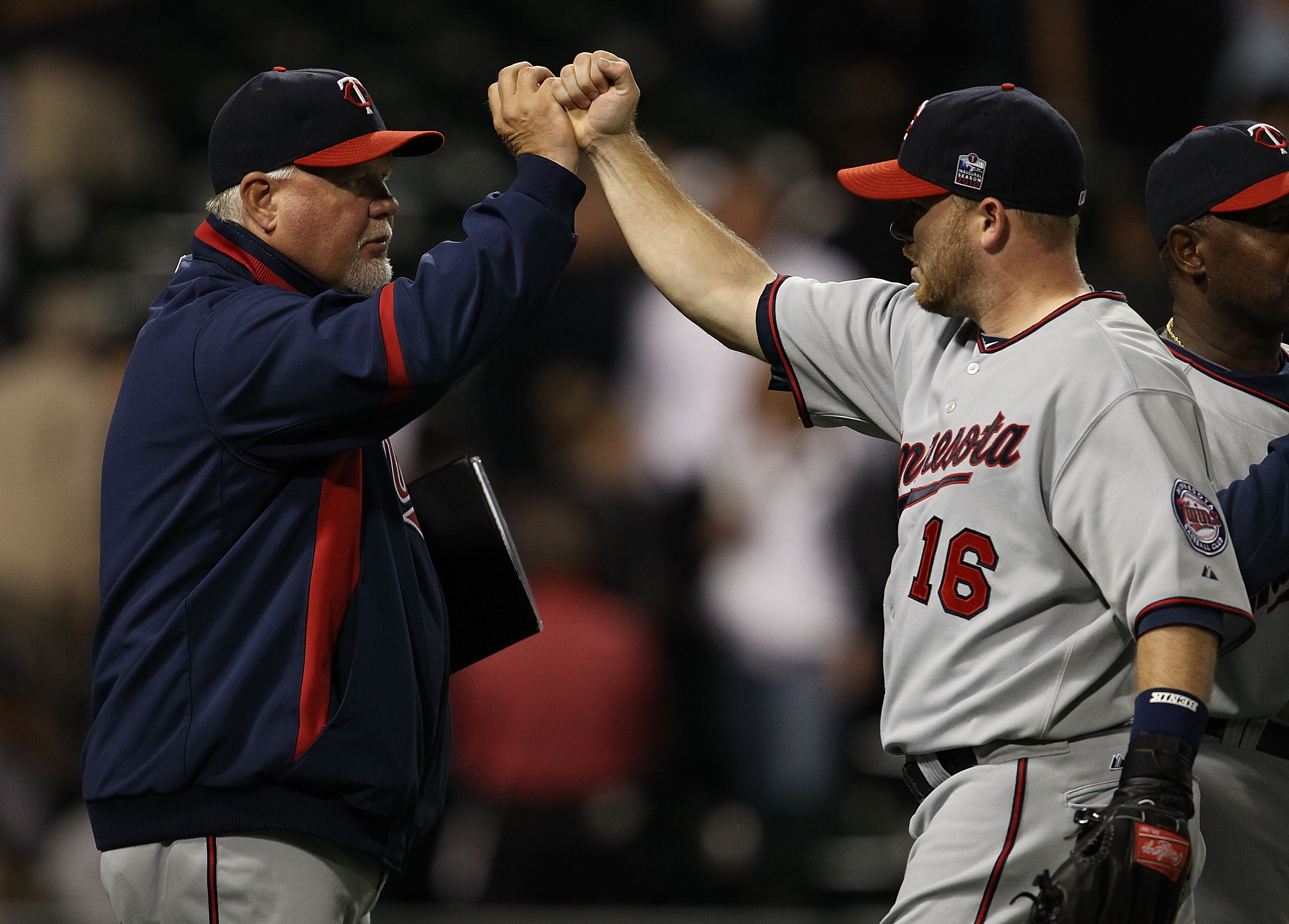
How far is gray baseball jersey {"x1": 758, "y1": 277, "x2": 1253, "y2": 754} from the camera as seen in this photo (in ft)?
7.47

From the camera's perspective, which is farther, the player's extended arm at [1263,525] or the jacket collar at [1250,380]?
the jacket collar at [1250,380]

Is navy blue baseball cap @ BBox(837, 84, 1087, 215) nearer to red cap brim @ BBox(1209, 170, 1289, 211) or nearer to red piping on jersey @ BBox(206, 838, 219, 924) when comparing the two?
red cap brim @ BBox(1209, 170, 1289, 211)

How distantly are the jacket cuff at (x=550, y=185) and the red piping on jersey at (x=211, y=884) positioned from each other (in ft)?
3.64

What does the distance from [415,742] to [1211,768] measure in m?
1.30

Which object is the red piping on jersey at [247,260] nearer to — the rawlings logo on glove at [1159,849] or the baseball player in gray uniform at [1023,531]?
the baseball player in gray uniform at [1023,531]

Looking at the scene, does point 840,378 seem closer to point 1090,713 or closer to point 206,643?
point 1090,713

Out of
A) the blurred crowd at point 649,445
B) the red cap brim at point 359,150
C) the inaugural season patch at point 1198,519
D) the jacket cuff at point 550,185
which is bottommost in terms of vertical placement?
the blurred crowd at point 649,445

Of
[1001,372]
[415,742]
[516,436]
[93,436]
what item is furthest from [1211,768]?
[93,436]

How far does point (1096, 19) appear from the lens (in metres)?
6.92

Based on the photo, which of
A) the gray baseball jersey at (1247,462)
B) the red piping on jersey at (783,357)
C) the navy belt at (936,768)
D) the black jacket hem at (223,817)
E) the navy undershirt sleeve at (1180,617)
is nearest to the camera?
the navy undershirt sleeve at (1180,617)

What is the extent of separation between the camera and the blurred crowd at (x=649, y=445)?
5.26 m

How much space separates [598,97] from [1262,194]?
121 centimetres

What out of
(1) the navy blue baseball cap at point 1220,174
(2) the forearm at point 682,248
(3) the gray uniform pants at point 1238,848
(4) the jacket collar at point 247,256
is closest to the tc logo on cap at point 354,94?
(4) the jacket collar at point 247,256

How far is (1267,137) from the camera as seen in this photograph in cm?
279
